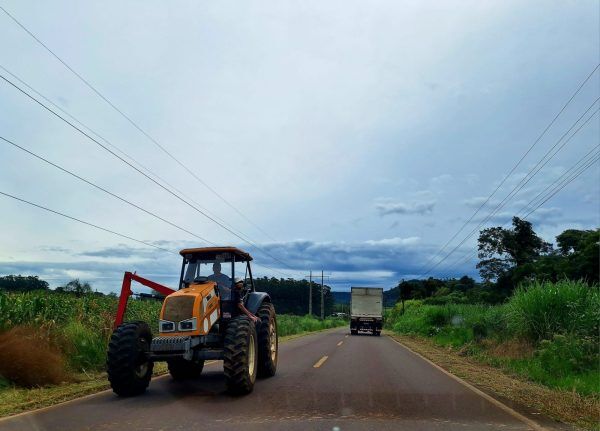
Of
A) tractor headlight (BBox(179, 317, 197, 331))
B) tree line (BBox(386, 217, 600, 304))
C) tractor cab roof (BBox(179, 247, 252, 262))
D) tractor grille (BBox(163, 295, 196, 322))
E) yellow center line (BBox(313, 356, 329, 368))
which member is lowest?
yellow center line (BBox(313, 356, 329, 368))

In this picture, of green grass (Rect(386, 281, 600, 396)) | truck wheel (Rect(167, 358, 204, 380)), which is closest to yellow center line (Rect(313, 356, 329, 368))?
truck wheel (Rect(167, 358, 204, 380))

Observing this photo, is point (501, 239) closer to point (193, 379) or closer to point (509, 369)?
point (509, 369)

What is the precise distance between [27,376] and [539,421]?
929 centimetres

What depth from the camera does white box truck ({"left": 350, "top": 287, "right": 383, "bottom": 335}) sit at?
4281 cm

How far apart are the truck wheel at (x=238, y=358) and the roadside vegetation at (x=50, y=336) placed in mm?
4298

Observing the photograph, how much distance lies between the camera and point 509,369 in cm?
1452

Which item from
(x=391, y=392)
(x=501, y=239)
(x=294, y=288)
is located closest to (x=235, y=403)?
(x=391, y=392)

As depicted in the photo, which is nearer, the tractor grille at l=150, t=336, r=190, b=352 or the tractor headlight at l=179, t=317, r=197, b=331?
the tractor grille at l=150, t=336, r=190, b=352

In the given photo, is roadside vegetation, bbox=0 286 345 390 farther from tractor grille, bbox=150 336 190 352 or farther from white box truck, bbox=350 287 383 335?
white box truck, bbox=350 287 383 335

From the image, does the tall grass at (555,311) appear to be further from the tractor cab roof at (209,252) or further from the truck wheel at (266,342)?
the tractor cab roof at (209,252)

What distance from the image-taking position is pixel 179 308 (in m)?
9.38

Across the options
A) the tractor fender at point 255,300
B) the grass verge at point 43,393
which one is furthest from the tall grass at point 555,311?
the grass verge at point 43,393

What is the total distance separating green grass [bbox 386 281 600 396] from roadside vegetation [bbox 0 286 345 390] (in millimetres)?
10756

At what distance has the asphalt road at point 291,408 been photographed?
22.8ft
